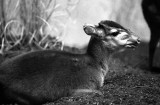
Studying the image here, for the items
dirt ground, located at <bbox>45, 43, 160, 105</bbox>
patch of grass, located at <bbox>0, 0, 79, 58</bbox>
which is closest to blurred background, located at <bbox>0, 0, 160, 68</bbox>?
patch of grass, located at <bbox>0, 0, 79, 58</bbox>

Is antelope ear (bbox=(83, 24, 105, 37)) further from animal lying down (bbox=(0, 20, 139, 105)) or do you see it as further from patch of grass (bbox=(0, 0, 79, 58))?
patch of grass (bbox=(0, 0, 79, 58))

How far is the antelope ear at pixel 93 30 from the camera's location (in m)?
4.36

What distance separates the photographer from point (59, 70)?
4.13 meters

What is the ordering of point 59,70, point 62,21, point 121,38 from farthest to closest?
point 62,21 < point 121,38 < point 59,70

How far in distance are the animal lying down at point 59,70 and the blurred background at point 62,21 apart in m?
1.70

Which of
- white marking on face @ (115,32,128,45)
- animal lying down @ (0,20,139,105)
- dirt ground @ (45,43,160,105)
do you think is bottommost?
dirt ground @ (45,43,160,105)

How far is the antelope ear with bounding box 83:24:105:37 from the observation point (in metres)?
4.36

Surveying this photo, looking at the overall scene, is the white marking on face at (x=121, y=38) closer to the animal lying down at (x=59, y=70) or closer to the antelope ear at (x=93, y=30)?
the animal lying down at (x=59, y=70)

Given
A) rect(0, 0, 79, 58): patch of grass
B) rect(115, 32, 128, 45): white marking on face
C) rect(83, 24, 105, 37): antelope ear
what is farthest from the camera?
rect(0, 0, 79, 58): patch of grass

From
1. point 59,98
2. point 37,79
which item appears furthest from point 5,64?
point 59,98

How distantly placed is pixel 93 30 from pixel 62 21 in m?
2.76

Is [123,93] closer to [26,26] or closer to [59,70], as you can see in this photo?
[59,70]

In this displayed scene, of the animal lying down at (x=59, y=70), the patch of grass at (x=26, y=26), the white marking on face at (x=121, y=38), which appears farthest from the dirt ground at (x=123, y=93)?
the patch of grass at (x=26, y=26)

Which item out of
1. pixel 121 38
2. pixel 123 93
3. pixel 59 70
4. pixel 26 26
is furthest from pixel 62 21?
pixel 123 93
